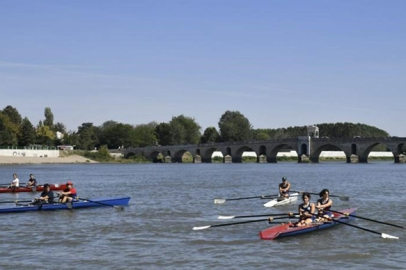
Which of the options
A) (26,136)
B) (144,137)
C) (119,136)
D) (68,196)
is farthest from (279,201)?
(119,136)

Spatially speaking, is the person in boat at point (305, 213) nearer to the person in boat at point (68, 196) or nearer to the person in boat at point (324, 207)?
the person in boat at point (324, 207)

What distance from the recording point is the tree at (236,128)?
541 ft

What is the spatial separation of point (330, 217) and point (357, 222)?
11.7 feet

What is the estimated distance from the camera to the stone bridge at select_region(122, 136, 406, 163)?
379 feet

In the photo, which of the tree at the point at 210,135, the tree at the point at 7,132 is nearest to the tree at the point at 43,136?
the tree at the point at 7,132

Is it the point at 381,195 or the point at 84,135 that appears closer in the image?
the point at 381,195

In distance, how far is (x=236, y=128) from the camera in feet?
549

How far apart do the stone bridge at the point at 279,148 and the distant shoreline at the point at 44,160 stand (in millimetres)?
19970

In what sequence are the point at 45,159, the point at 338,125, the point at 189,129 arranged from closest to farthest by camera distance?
the point at 45,159
the point at 189,129
the point at 338,125

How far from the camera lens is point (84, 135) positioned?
163 metres

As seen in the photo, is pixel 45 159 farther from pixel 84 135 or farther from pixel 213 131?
pixel 213 131

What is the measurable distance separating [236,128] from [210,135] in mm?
Result: 8404

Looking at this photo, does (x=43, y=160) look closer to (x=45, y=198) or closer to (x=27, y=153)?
(x=27, y=153)

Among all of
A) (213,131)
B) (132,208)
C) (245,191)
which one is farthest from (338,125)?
(132,208)
